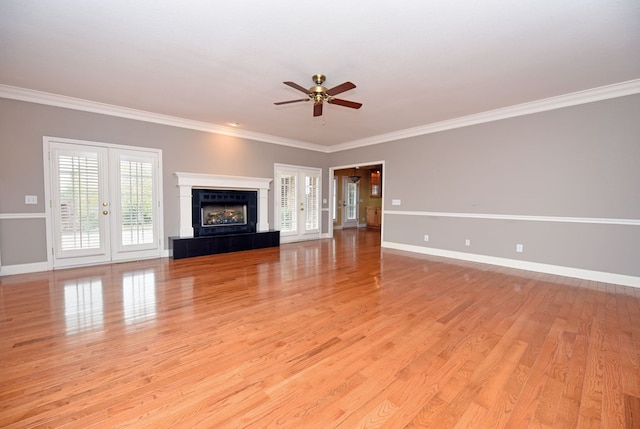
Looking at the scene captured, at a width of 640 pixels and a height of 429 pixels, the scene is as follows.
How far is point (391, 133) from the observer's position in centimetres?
641

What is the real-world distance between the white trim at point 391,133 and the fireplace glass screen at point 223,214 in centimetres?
162

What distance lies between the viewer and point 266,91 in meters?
4.02

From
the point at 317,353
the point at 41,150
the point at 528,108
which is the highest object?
the point at 528,108

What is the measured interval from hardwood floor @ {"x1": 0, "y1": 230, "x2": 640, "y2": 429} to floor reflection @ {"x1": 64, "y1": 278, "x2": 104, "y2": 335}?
0.07 feet

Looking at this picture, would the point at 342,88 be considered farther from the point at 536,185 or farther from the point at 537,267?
the point at 537,267

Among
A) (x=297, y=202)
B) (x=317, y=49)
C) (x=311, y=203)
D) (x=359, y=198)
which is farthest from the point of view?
(x=359, y=198)

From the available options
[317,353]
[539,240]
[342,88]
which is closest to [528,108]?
[539,240]

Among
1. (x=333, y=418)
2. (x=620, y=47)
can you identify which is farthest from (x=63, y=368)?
(x=620, y=47)

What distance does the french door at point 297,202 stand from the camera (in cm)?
719

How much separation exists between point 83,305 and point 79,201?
241cm

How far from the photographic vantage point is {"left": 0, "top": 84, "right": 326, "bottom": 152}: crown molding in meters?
4.05

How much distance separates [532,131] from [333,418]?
17.0 ft

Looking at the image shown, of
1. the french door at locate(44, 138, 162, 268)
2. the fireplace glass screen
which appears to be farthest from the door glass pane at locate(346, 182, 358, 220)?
the french door at locate(44, 138, 162, 268)

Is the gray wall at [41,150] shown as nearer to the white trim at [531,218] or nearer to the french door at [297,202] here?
the french door at [297,202]
